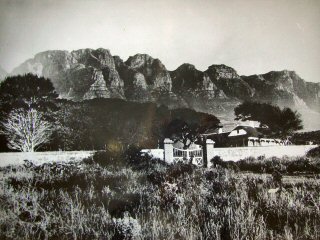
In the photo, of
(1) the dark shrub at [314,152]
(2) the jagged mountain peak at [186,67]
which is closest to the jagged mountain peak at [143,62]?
(2) the jagged mountain peak at [186,67]

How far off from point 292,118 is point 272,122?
0.25m

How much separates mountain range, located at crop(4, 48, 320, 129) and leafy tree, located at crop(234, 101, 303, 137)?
0.07 meters

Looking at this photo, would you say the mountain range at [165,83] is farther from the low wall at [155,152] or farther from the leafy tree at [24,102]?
the low wall at [155,152]

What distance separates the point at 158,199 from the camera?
97.0 inches

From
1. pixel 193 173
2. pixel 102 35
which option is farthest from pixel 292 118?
pixel 102 35

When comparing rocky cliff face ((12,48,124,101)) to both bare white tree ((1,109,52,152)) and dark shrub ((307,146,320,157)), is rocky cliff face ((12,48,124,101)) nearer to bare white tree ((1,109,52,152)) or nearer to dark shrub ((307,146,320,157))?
bare white tree ((1,109,52,152))

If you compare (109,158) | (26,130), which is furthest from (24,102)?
(109,158)

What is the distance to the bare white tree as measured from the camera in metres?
2.80

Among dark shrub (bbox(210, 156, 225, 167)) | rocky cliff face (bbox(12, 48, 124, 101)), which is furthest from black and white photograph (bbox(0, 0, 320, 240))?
dark shrub (bbox(210, 156, 225, 167))

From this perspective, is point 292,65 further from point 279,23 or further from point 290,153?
point 290,153

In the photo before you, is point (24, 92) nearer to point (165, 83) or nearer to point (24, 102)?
point (24, 102)

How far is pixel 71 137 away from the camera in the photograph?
2826 millimetres

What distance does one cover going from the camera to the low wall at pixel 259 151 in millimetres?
3020

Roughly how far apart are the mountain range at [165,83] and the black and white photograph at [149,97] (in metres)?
0.01
